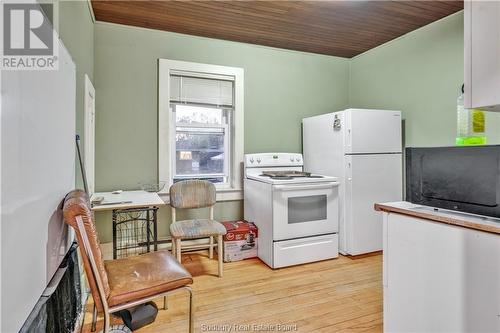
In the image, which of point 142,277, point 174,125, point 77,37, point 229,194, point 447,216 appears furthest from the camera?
point 229,194

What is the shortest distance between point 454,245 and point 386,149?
2152mm

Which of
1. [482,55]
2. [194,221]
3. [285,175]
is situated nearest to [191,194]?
[194,221]

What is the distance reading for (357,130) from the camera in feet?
10.3

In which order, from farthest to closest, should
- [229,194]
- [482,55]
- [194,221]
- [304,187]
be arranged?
1. [229,194]
2. [304,187]
3. [194,221]
4. [482,55]

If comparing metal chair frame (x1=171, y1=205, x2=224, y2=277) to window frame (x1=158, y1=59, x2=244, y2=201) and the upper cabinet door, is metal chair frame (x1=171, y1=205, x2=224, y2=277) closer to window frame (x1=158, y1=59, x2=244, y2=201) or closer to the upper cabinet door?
window frame (x1=158, y1=59, x2=244, y2=201)

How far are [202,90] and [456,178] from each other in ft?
9.09

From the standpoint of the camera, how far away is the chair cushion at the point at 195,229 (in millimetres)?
2619

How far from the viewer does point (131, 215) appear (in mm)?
3062

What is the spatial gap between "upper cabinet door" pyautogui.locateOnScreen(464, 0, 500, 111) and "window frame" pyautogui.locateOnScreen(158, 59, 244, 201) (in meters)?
2.57

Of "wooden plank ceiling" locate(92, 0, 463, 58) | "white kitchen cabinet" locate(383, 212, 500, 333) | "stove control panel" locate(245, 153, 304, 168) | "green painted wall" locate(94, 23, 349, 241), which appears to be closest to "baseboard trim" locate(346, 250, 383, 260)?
"stove control panel" locate(245, 153, 304, 168)

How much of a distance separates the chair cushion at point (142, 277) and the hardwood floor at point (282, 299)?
497 millimetres

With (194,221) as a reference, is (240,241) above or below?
below

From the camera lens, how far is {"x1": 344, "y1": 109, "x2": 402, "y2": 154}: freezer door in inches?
124

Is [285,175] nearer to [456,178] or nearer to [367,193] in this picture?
[367,193]
